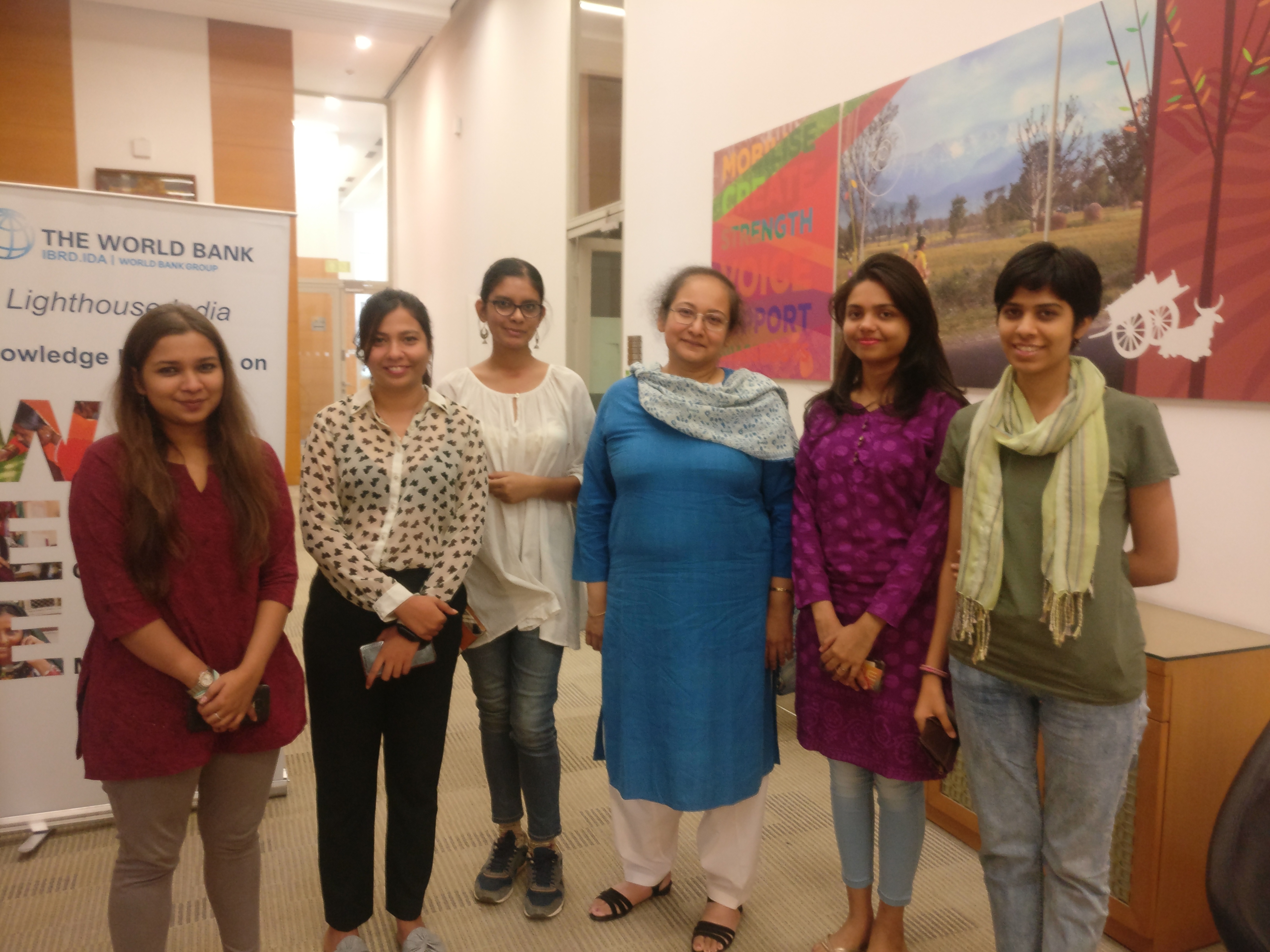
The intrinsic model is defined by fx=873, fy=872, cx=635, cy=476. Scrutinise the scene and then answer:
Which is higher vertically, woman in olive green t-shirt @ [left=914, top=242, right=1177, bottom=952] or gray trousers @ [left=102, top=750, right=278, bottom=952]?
woman in olive green t-shirt @ [left=914, top=242, right=1177, bottom=952]


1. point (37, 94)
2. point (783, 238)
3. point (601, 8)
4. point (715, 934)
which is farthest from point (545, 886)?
point (37, 94)

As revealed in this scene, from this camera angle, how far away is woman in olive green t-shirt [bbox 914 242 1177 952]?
1.38m

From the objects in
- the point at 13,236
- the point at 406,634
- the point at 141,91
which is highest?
the point at 141,91

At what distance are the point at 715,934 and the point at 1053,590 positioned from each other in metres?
1.17

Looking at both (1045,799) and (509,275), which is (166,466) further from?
(1045,799)

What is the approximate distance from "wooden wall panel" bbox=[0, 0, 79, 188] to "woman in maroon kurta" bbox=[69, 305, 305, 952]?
261 inches

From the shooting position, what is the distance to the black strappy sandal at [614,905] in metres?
2.12

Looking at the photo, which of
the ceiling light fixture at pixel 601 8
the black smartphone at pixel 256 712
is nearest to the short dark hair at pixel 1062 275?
the black smartphone at pixel 256 712

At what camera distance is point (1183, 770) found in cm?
194

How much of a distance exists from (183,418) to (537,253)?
15.5 ft

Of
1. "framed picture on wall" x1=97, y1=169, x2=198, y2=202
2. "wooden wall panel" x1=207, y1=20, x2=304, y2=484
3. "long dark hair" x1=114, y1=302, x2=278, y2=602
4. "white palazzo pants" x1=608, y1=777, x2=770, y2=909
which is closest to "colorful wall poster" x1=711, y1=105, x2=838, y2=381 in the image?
"white palazzo pants" x1=608, y1=777, x2=770, y2=909

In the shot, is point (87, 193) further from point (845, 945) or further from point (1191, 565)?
point (1191, 565)

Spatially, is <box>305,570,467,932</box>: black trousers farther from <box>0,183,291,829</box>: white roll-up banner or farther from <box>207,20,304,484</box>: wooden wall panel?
<box>207,20,304,484</box>: wooden wall panel

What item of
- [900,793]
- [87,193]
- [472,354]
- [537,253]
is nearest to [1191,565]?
[900,793]
